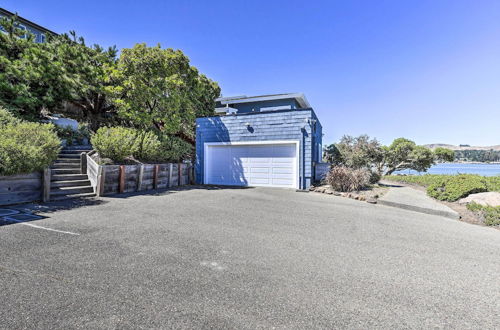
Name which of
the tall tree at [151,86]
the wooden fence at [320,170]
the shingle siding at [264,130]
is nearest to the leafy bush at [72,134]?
the tall tree at [151,86]

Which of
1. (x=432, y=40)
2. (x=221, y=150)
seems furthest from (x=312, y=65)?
(x=221, y=150)

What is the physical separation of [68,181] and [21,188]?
5.64ft

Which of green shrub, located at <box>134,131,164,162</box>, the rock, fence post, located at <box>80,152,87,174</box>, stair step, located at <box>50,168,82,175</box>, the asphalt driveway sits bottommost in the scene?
the asphalt driveway

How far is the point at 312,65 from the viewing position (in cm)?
1411

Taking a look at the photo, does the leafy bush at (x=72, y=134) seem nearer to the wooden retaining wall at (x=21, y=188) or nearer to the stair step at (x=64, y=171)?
the stair step at (x=64, y=171)

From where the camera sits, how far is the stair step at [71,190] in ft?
22.3

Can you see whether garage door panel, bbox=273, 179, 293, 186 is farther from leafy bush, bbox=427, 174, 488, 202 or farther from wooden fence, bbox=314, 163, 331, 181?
leafy bush, bbox=427, 174, 488, 202

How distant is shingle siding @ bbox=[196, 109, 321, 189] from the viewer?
10.9 m

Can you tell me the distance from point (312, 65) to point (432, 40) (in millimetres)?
6070

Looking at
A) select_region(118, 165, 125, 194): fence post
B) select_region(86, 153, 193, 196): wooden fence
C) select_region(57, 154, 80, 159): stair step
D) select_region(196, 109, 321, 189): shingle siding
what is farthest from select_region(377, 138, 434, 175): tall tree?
select_region(57, 154, 80, 159): stair step

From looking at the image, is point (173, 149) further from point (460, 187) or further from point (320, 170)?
point (460, 187)

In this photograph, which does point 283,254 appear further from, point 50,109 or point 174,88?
point 50,109

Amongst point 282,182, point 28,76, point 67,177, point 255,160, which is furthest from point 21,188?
point 282,182

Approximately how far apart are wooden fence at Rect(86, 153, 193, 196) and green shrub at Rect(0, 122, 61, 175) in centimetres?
143
